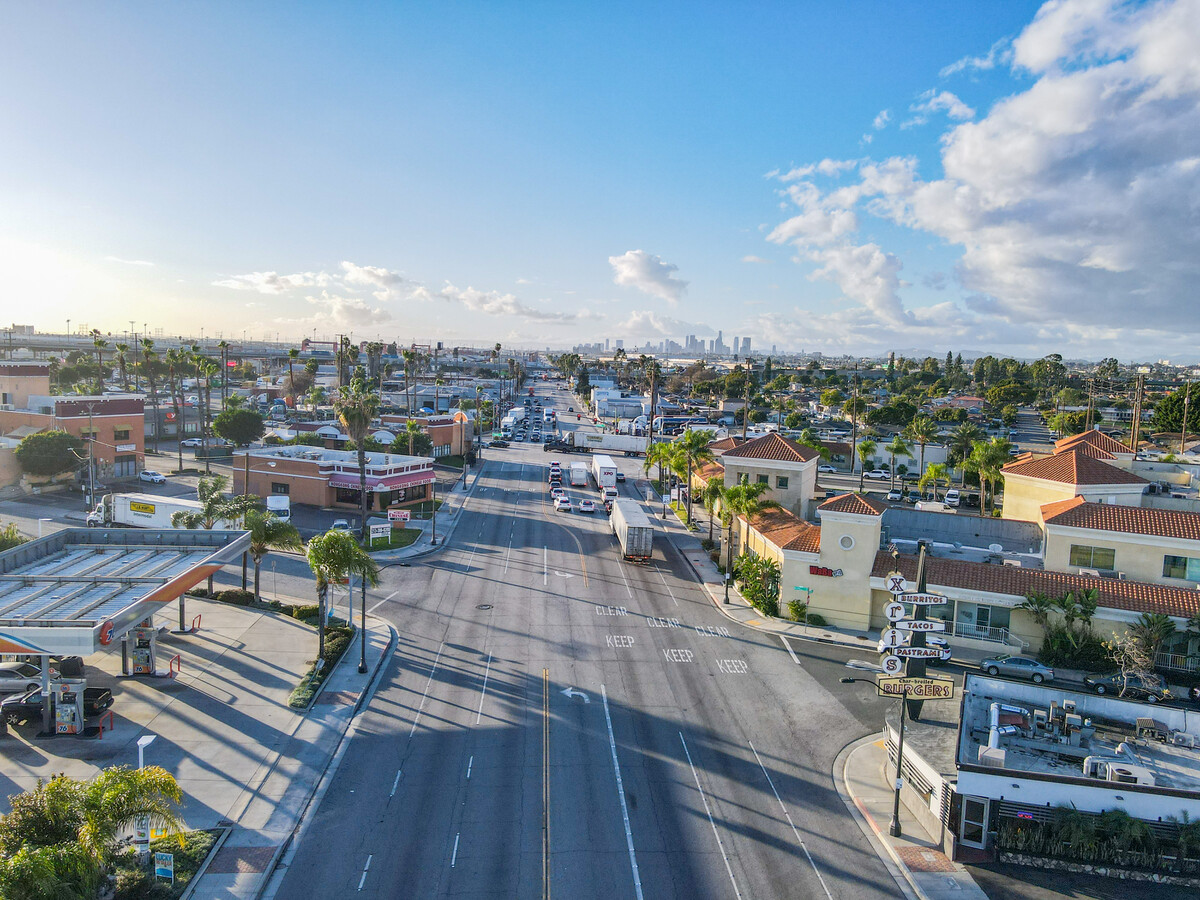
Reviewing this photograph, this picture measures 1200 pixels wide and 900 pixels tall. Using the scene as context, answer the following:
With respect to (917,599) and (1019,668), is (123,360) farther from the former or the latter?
(1019,668)

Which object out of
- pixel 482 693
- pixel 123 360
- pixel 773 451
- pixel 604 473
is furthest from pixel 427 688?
pixel 123 360

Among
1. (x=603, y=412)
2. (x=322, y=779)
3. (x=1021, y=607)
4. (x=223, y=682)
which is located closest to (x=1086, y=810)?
(x=1021, y=607)

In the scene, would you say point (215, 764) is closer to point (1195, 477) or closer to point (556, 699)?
point (556, 699)

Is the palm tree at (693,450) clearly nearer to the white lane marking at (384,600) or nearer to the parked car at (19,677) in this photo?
the white lane marking at (384,600)

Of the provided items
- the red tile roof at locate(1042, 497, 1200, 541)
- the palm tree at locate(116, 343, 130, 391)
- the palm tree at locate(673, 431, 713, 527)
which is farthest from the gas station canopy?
the palm tree at locate(116, 343, 130, 391)

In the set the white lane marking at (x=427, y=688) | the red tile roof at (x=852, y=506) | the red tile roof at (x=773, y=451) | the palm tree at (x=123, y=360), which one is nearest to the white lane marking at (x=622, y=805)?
the white lane marking at (x=427, y=688)

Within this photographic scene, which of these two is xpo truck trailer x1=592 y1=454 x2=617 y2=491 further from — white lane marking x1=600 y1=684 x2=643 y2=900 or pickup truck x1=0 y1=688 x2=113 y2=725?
pickup truck x1=0 y1=688 x2=113 y2=725
